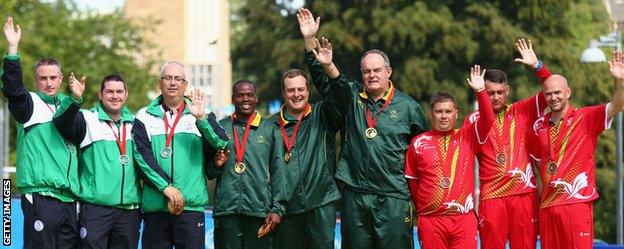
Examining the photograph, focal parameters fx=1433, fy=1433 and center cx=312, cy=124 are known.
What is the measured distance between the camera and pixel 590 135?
11.9 m

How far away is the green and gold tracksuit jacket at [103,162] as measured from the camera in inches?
472

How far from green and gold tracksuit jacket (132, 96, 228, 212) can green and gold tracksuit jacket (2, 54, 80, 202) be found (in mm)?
587

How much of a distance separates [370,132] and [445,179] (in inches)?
29.4

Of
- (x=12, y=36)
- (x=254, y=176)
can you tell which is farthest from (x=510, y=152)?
(x=12, y=36)

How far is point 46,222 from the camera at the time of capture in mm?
11852

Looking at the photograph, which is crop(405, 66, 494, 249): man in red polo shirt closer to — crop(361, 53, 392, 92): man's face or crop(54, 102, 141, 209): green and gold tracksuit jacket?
crop(361, 53, 392, 92): man's face

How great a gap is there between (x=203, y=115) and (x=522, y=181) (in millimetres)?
2746

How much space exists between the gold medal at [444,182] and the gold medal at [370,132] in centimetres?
68

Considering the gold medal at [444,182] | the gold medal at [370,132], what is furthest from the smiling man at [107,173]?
the gold medal at [444,182]

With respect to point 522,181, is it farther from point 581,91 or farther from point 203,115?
point 581,91

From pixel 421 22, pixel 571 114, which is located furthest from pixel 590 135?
pixel 421 22

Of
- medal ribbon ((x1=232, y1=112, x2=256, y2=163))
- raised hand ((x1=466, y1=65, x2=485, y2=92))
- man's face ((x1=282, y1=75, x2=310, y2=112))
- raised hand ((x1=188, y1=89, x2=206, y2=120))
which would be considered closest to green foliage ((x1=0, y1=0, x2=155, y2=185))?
medal ribbon ((x1=232, y1=112, x2=256, y2=163))

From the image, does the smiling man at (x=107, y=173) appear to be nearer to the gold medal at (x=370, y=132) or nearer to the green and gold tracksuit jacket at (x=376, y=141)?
the green and gold tracksuit jacket at (x=376, y=141)

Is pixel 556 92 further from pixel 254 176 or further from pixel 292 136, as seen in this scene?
pixel 254 176
